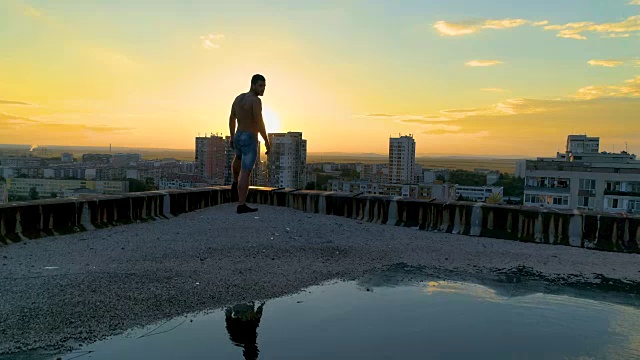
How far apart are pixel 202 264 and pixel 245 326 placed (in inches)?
81.4

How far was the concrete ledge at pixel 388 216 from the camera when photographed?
7.69 metres

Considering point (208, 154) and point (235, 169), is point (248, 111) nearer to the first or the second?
point (235, 169)

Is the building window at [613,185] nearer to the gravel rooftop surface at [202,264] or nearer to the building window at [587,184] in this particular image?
the building window at [587,184]

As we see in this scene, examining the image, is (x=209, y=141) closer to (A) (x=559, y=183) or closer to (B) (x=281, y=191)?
(A) (x=559, y=183)

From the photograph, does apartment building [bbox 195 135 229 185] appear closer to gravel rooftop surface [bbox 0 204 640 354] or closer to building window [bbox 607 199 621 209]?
building window [bbox 607 199 621 209]

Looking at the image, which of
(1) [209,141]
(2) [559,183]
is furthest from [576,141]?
(1) [209,141]

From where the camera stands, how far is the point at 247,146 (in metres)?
10.0

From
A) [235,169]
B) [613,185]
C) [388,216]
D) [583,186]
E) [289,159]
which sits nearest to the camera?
[388,216]

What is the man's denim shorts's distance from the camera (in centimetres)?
996

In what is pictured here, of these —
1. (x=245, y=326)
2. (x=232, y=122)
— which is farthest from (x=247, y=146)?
(x=245, y=326)

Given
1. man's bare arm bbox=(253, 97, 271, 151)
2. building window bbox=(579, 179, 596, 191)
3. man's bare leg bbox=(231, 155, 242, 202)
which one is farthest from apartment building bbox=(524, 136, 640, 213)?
man's bare arm bbox=(253, 97, 271, 151)

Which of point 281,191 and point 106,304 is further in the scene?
point 281,191

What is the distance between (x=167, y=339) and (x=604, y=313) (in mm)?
4095

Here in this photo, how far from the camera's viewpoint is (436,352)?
144 inches
